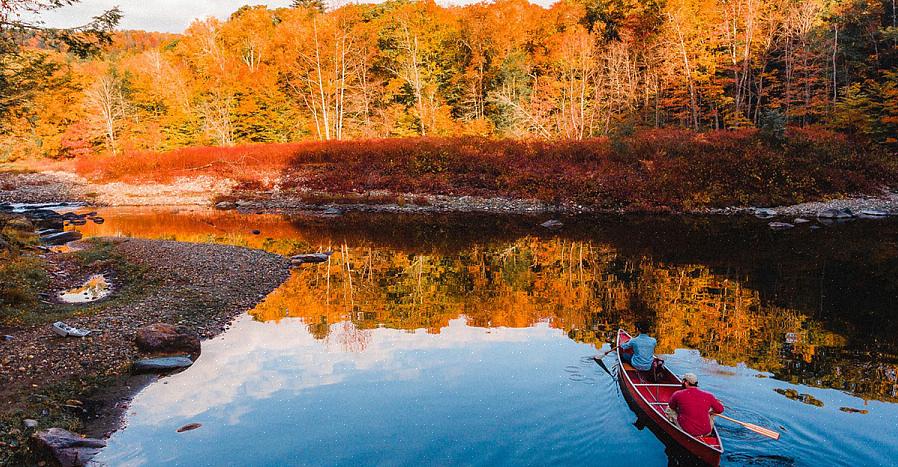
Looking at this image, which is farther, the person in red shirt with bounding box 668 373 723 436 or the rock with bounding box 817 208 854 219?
the rock with bounding box 817 208 854 219

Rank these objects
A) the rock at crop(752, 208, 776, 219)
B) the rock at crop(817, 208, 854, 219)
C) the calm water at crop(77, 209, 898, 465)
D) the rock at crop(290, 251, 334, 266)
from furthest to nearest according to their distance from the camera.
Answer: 1. the rock at crop(752, 208, 776, 219)
2. the rock at crop(817, 208, 854, 219)
3. the rock at crop(290, 251, 334, 266)
4. the calm water at crop(77, 209, 898, 465)

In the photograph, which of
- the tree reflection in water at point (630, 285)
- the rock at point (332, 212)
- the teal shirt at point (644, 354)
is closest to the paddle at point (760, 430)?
the teal shirt at point (644, 354)

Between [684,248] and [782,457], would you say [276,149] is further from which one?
[782,457]

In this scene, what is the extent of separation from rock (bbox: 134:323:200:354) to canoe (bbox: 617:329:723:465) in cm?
1002

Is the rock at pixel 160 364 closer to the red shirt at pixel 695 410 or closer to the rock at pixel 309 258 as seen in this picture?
the red shirt at pixel 695 410

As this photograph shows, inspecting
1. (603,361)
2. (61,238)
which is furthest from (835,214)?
(61,238)

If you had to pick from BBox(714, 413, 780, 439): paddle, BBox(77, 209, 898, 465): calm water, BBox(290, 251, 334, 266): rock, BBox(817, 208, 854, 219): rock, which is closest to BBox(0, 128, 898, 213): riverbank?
BBox(817, 208, 854, 219): rock

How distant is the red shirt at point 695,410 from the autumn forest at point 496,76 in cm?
3812

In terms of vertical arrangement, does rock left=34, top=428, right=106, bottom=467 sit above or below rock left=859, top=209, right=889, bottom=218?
below

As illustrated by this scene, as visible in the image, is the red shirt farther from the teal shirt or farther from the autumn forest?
the autumn forest

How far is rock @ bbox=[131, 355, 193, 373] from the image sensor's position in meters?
12.1

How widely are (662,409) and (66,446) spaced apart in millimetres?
9847

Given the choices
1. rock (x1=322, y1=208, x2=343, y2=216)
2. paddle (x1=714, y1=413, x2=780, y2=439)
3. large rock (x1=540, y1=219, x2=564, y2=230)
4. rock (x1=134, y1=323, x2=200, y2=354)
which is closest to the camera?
paddle (x1=714, y1=413, x2=780, y2=439)

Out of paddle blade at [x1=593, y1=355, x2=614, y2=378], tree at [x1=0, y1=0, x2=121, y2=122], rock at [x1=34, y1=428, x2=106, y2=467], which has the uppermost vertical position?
tree at [x1=0, y1=0, x2=121, y2=122]
